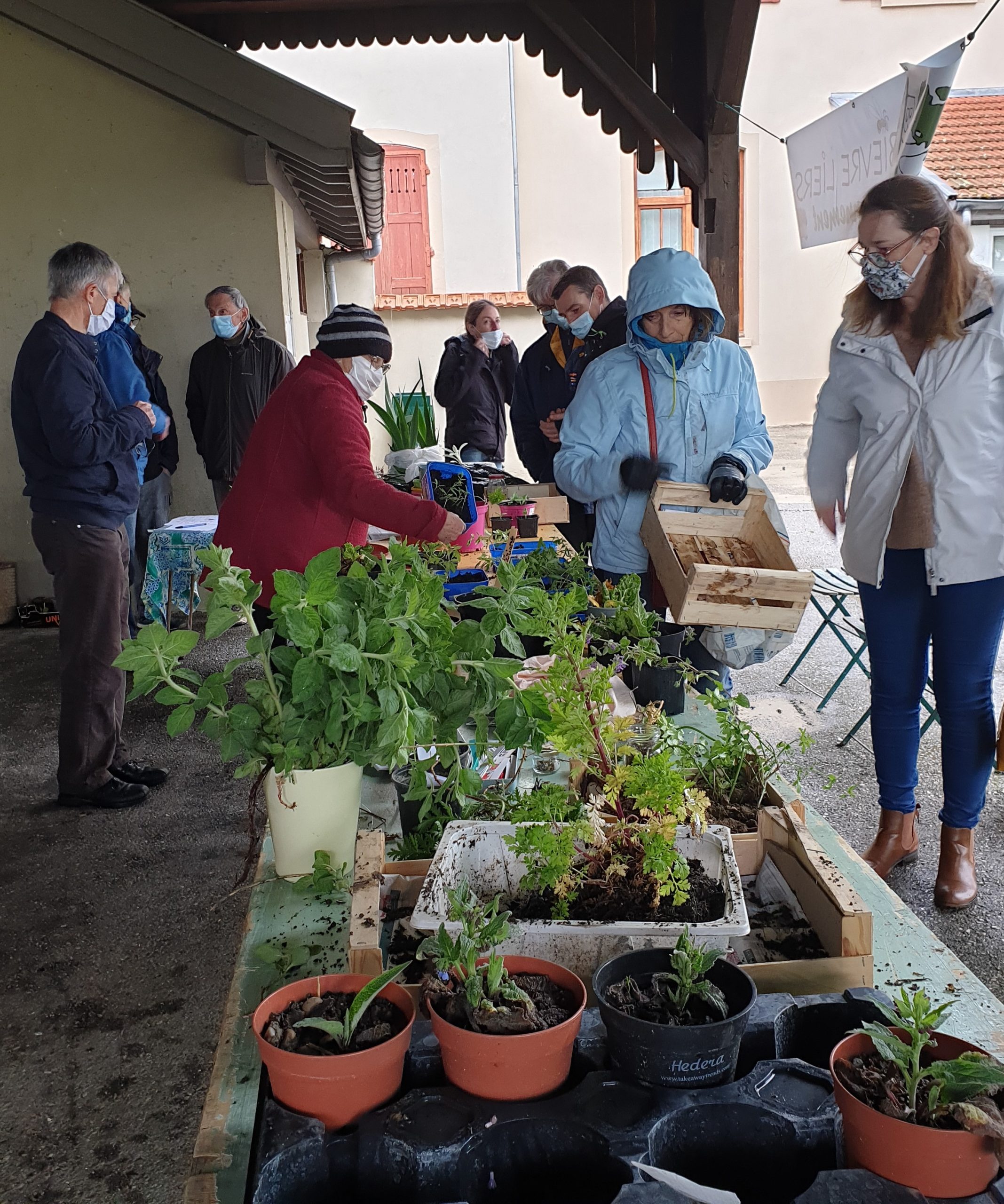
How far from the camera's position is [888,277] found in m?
2.44

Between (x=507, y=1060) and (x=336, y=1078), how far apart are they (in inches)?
6.6

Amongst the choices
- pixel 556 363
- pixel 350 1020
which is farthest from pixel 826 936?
pixel 556 363

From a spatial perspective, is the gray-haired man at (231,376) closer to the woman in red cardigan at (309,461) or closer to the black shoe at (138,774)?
the black shoe at (138,774)

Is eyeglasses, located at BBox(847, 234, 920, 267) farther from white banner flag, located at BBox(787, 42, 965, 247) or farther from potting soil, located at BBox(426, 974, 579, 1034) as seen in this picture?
potting soil, located at BBox(426, 974, 579, 1034)

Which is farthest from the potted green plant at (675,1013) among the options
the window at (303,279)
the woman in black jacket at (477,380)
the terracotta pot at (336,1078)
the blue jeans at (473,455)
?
the window at (303,279)

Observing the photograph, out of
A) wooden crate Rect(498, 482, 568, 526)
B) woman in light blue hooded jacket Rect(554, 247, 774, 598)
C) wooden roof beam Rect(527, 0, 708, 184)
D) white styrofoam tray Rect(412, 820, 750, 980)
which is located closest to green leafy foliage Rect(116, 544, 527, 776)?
white styrofoam tray Rect(412, 820, 750, 980)

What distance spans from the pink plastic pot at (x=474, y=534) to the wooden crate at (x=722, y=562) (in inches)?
26.9

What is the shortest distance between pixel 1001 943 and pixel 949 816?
13.7 inches

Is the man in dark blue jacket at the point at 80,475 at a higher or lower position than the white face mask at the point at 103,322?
lower

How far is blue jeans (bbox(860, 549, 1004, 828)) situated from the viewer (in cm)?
252

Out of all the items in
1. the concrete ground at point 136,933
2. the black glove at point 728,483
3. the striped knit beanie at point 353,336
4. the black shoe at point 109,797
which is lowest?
the concrete ground at point 136,933

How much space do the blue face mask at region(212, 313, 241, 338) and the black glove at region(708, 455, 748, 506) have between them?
3.94 m

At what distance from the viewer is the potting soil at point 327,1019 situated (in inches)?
40.6

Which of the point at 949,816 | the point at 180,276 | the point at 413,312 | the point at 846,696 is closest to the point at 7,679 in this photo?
the point at 180,276
